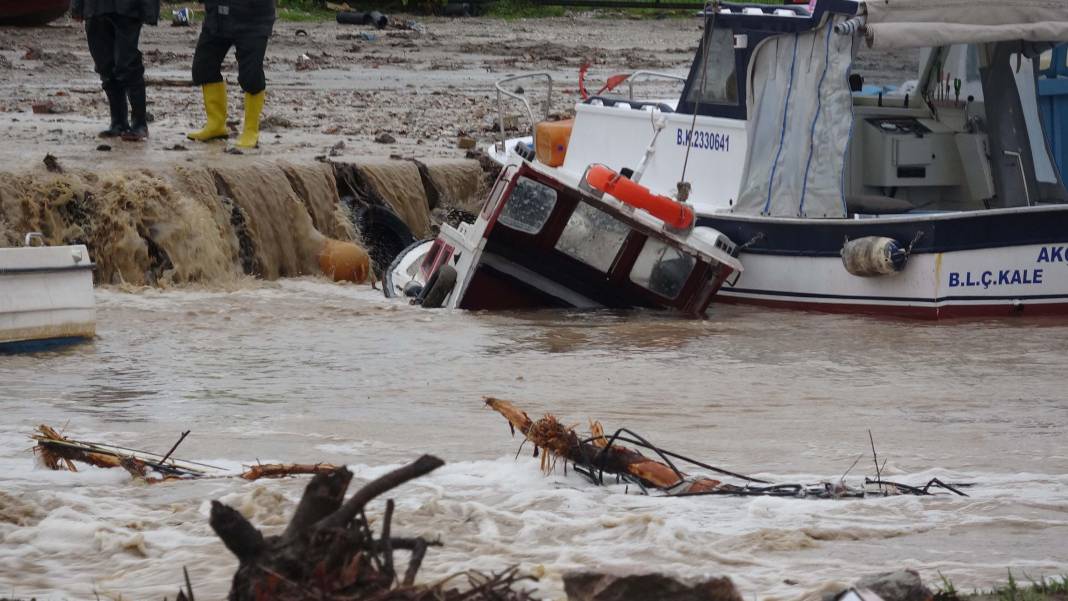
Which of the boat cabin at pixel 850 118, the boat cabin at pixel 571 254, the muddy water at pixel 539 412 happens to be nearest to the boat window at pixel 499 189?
the boat cabin at pixel 571 254

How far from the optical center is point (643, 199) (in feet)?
38.5

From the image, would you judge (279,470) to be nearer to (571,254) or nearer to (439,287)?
(439,287)

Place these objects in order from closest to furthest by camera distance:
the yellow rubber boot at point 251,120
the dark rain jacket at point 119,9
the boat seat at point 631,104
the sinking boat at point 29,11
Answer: the dark rain jacket at point 119,9
the boat seat at point 631,104
the yellow rubber boot at point 251,120
the sinking boat at point 29,11

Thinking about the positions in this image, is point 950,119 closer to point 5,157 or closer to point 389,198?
point 389,198

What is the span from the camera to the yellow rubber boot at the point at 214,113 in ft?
48.5

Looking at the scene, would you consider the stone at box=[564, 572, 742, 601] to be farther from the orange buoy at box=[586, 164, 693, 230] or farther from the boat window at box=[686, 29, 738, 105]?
the boat window at box=[686, 29, 738, 105]

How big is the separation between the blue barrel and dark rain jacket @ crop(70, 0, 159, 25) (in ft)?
24.8

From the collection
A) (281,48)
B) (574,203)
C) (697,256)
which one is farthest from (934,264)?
(281,48)

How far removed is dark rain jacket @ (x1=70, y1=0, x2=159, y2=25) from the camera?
13.7 meters

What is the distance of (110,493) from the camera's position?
249 inches

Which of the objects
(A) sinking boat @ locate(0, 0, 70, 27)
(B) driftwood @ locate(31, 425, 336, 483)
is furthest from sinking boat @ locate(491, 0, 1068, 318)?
(A) sinking boat @ locate(0, 0, 70, 27)

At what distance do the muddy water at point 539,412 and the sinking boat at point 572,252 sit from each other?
10.8 inches

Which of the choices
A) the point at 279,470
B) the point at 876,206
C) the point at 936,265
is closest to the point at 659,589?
the point at 279,470

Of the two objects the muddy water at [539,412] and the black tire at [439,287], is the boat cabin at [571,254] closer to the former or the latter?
the black tire at [439,287]
